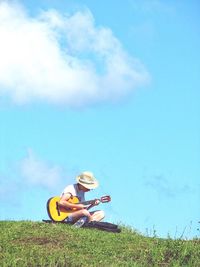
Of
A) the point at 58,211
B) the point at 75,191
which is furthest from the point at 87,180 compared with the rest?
the point at 58,211

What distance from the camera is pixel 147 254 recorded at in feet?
43.2

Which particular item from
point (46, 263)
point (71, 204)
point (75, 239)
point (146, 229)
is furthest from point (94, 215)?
point (46, 263)

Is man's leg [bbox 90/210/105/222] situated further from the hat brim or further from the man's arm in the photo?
the hat brim

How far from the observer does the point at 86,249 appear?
13492 millimetres

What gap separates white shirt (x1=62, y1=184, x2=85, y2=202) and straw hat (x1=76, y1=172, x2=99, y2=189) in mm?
193

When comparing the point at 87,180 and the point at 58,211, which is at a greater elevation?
the point at 87,180

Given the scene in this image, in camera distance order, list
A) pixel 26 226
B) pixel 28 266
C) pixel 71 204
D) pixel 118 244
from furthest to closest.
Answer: pixel 71 204 → pixel 26 226 → pixel 118 244 → pixel 28 266

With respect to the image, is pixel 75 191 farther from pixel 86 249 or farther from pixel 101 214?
pixel 86 249

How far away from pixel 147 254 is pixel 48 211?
198 inches

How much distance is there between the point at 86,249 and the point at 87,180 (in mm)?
4248

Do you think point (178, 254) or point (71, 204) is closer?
point (178, 254)

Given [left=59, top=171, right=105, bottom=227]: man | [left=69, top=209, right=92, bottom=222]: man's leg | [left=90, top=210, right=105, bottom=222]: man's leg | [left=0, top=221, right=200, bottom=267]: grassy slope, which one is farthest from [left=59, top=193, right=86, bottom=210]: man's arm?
[left=0, top=221, right=200, bottom=267]: grassy slope

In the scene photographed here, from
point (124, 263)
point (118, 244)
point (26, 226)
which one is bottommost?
point (124, 263)

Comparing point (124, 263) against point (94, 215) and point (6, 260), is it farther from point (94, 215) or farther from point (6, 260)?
point (94, 215)
